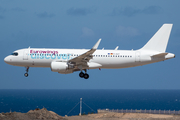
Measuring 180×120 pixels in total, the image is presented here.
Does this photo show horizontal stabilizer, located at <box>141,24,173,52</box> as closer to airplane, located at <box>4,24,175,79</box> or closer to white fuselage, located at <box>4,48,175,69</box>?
airplane, located at <box>4,24,175,79</box>

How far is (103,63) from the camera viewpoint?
4212 cm

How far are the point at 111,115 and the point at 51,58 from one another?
2421cm

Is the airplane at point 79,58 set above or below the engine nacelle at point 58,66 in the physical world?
above

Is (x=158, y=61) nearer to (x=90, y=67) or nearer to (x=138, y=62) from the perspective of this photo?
(x=138, y=62)

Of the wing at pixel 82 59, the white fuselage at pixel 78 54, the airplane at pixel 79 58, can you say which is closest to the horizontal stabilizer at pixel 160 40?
the airplane at pixel 79 58

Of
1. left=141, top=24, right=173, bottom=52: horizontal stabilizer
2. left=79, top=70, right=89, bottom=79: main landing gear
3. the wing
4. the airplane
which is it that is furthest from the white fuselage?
left=141, top=24, right=173, bottom=52: horizontal stabilizer

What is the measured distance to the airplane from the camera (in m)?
40.7

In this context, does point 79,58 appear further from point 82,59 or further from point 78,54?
point 78,54

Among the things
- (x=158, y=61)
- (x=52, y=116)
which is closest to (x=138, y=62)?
(x=158, y=61)

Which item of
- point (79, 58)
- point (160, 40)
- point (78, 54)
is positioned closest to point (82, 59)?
point (79, 58)

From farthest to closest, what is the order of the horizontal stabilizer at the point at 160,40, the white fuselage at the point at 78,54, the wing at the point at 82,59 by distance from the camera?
the horizontal stabilizer at the point at 160,40 → the white fuselage at the point at 78,54 → the wing at the point at 82,59

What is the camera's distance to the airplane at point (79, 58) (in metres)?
40.7

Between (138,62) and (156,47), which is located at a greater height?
(156,47)

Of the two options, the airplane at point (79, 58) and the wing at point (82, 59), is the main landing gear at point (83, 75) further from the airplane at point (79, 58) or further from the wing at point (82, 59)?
the wing at point (82, 59)
